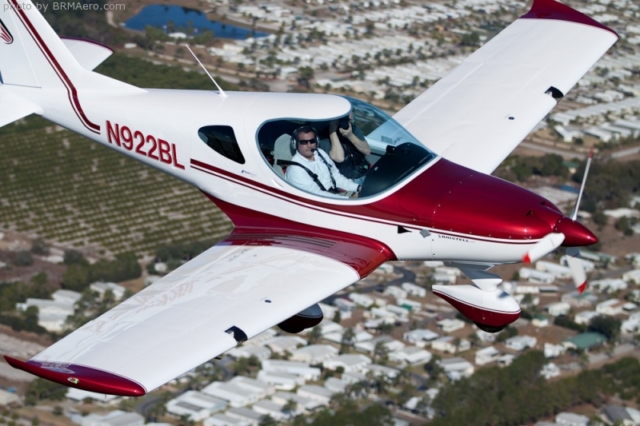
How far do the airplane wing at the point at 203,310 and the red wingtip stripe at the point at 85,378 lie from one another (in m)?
0.02

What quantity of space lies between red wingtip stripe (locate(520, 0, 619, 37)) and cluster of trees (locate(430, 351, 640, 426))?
35.7 m

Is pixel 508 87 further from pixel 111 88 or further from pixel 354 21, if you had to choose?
pixel 354 21

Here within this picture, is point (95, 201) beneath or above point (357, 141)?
beneath

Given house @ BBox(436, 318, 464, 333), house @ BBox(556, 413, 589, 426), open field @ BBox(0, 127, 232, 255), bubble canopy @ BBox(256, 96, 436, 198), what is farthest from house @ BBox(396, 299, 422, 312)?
bubble canopy @ BBox(256, 96, 436, 198)

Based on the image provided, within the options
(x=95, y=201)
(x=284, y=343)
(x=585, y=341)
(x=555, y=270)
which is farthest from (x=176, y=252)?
(x=585, y=341)

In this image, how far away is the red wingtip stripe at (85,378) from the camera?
19.9 metres

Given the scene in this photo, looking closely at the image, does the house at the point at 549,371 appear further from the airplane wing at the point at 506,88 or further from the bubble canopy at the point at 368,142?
the bubble canopy at the point at 368,142

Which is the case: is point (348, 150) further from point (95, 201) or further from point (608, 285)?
point (95, 201)

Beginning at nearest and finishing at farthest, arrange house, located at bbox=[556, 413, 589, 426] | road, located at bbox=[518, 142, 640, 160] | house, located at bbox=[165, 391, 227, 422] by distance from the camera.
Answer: house, located at bbox=[165, 391, 227, 422]
house, located at bbox=[556, 413, 589, 426]
road, located at bbox=[518, 142, 640, 160]

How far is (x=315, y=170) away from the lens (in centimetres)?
2455

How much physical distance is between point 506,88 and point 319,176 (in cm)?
683

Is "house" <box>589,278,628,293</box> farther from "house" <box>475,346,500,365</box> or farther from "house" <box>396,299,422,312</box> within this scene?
"house" <box>396,299,422,312</box>

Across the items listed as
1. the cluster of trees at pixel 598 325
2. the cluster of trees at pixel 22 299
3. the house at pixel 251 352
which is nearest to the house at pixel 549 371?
the cluster of trees at pixel 598 325

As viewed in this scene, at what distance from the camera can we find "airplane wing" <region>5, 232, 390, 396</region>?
20.4m
